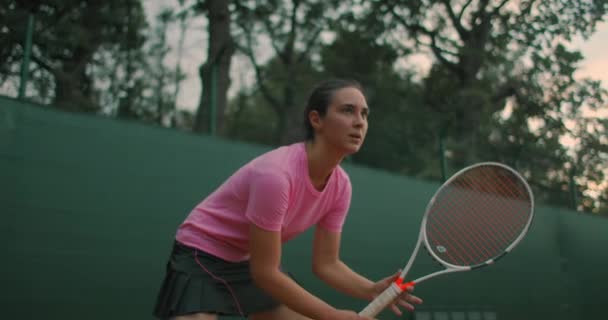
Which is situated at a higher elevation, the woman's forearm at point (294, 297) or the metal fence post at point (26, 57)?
the metal fence post at point (26, 57)

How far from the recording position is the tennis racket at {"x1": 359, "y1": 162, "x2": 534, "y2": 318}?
7.05 ft

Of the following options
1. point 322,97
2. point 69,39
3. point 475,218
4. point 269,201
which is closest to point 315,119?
point 322,97

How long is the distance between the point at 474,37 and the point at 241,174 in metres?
10.4

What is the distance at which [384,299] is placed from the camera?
5.33 ft

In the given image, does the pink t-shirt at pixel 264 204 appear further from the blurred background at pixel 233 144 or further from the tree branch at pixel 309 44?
the tree branch at pixel 309 44

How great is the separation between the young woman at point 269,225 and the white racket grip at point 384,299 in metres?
0.04

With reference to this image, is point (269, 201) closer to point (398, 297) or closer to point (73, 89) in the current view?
point (398, 297)

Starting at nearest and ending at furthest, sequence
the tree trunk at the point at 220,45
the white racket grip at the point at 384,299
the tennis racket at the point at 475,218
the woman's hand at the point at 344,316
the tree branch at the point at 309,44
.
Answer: the woman's hand at the point at 344,316, the white racket grip at the point at 384,299, the tennis racket at the point at 475,218, the tree trunk at the point at 220,45, the tree branch at the point at 309,44

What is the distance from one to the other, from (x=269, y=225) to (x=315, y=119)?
37cm

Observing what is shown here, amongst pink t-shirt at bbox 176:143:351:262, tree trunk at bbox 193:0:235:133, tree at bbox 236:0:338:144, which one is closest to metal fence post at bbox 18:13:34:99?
pink t-shirt at bbox 176:143:351:262

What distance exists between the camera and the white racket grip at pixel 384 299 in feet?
5.25

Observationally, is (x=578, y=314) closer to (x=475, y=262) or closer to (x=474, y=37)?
(x=475, y=262)

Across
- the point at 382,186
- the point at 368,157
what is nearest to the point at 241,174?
the point at 382,186

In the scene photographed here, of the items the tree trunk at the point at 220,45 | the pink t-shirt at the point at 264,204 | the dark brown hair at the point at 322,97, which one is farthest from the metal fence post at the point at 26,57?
the tree trunk at the point at 220,45
